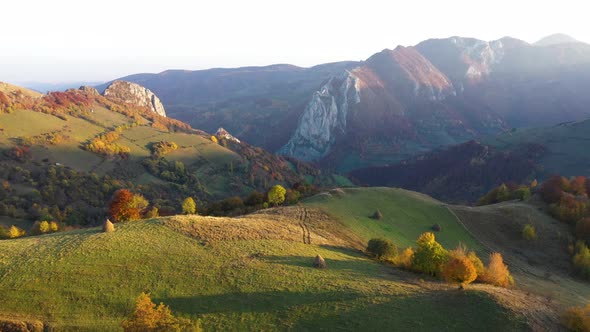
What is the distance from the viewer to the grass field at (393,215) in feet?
220

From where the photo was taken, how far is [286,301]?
33.2m

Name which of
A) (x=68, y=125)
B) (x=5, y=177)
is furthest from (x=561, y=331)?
(x=68, y=125)

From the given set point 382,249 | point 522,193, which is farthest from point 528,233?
point 382,249

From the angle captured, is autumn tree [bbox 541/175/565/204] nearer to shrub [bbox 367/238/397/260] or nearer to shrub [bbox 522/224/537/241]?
shrub [bbox 522/224/537/241]

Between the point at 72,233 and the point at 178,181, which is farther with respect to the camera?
the point at 178,181

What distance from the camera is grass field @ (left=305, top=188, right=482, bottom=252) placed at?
6708cm

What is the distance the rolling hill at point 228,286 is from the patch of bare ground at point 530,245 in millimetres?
9342

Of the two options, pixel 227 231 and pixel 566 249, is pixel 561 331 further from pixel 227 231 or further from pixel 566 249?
pixel 566 249

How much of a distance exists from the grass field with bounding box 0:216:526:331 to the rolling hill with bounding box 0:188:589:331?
0.35 ft

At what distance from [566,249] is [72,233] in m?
92.6

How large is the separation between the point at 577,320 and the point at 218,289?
34.9m

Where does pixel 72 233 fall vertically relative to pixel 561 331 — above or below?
above

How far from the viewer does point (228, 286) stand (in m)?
35.1

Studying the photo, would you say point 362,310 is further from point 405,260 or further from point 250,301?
point 405,260
